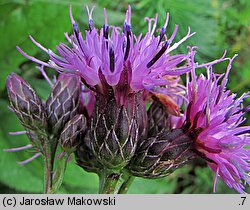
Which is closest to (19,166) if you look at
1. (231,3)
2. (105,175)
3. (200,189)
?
(105,175)

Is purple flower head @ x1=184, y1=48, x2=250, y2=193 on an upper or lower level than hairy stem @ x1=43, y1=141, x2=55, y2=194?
upper

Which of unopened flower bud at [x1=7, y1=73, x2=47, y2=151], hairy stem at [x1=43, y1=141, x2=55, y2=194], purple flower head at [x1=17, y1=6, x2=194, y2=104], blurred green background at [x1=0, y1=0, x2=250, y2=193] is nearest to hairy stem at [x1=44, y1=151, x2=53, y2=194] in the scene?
hairy stem at [x1=43, y1=141, x2=55, y2=194]

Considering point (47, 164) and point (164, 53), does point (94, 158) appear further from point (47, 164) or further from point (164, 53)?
point (164, 53)

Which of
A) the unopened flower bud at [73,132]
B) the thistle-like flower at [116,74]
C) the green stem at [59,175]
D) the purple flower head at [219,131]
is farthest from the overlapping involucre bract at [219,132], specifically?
the green stem at [59,175]

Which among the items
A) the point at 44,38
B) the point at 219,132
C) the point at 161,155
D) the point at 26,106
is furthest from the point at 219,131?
the point at 44,38

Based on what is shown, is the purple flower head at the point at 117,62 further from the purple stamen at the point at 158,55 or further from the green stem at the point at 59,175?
the green stem at the point at 59,175

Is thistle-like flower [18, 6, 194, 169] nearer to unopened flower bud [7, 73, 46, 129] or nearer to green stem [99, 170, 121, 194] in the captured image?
green stem [99, 170, 121, 194]

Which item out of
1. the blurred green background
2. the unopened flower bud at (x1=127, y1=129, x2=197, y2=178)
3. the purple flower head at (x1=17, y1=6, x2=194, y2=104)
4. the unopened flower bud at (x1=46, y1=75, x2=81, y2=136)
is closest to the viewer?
the purple flower head at (x1=17, y1=6, x2=194, y2=104)
